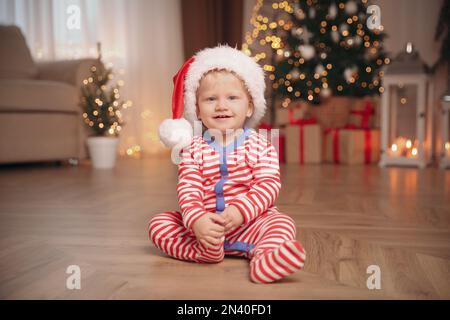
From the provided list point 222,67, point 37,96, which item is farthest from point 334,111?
point 222,67

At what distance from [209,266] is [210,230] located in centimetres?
8

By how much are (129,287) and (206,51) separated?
0.50 metres

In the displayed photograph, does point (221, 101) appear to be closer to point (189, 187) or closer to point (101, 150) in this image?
point (189, 187)

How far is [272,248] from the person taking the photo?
2.76 ft

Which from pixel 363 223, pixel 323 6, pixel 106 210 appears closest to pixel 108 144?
pixel 106 210

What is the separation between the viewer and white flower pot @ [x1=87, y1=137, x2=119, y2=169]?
2.76 metres

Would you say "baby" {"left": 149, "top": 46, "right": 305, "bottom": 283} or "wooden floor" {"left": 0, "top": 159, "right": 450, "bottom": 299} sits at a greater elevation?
"baby" {"left": 149, "top": 46, "right": 305, "bottom": 283}

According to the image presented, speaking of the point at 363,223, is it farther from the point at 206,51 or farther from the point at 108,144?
the point at 108,144

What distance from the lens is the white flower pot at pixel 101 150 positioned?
2.76m

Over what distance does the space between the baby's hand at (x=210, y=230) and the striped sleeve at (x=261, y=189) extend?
0.18 ft

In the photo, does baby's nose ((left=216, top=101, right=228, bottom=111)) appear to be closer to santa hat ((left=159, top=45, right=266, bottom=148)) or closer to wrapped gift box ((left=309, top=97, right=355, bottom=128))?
santa hat ((left=159, top=45, right=266, bottom=148))
